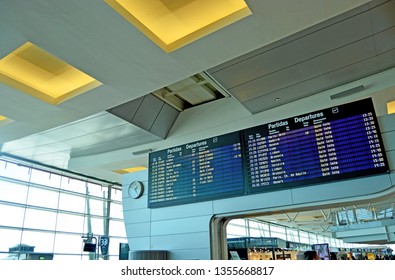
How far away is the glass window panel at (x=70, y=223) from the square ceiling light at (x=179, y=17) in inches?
511

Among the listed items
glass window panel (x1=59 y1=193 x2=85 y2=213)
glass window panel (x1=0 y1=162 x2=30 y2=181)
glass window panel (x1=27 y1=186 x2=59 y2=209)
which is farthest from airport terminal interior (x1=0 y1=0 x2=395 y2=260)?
glass window panel (x1=59 y1=193 x2=85 y2=213)

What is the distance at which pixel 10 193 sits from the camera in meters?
12.8

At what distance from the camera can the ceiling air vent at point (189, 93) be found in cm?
865

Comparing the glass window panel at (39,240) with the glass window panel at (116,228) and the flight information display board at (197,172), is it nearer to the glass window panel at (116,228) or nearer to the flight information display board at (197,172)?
the glass window panel at (116,228)

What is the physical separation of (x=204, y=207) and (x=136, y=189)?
75.4 inches

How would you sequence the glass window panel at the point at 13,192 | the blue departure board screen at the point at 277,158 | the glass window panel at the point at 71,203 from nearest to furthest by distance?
the blue departure board screen at the point at 277,158 < the glass window panel at the point at 13,192 < the glass window panel at the point at 71,203

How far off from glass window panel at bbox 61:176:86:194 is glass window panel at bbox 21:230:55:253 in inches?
86.1

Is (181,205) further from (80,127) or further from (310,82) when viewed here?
(80,127)

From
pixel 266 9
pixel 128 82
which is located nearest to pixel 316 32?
pixel 266 9

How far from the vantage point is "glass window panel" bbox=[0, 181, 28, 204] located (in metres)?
12.6

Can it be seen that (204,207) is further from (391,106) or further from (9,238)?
(9,238)

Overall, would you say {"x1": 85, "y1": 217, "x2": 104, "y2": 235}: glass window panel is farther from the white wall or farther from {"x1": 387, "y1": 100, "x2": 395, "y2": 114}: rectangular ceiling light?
{"x1": 387, "y1": 100, "x2": 395, "y2": 114}: rectangular ceiling light

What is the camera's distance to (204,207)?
6.16 m

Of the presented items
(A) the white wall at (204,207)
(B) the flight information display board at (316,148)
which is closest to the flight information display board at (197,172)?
(A) the white wall at (204,207)
